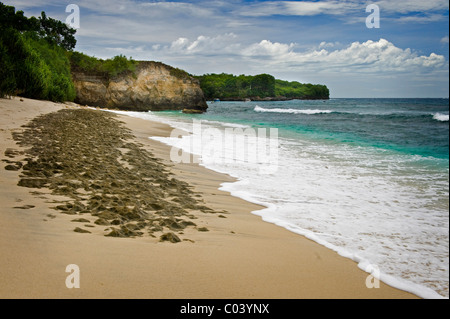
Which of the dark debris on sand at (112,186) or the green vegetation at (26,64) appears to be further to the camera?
the green vegetation at (26,64)

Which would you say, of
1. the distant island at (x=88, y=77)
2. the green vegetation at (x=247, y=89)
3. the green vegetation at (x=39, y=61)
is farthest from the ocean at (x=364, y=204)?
the green vegetation at (x=247, y=89)

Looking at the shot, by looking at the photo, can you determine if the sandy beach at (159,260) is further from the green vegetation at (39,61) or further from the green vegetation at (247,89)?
the green vegetation at (247,89)

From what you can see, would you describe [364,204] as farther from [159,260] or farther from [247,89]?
[247,89]

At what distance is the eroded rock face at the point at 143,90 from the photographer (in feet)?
148

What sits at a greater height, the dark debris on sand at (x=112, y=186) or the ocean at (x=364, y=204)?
the dark debris on sand at (x=112, y=186)

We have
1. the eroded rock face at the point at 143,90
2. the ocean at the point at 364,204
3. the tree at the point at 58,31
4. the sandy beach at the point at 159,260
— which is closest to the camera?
the sandy beach at the point at 159,260

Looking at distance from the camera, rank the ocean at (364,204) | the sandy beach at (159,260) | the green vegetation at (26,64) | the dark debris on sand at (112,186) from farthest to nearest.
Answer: the green vegetation at (26,64) → the dark debris on sand at (112,186) → the ocean at (364,204) → the sandy beach at (159,260)

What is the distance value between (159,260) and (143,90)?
165 feet

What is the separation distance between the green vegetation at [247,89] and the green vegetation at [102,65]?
210 feet

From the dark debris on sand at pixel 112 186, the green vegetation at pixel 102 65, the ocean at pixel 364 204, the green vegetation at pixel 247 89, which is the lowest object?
the ocean at pixel 364 204

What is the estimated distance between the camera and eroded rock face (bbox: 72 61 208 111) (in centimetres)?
4516

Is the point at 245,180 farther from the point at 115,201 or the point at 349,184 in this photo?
the point at 115,201

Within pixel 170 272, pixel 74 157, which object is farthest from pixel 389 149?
pixel 170 272

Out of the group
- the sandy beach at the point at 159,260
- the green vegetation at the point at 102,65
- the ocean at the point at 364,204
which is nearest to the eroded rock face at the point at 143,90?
the green vegetation at the point at 102,65
